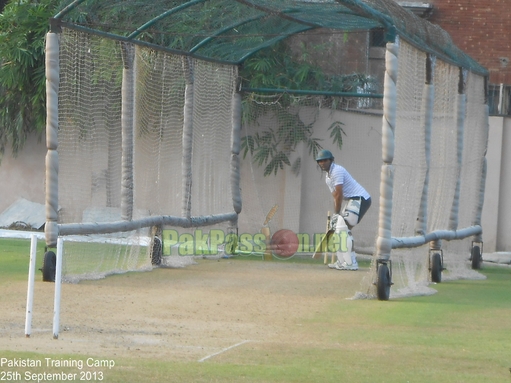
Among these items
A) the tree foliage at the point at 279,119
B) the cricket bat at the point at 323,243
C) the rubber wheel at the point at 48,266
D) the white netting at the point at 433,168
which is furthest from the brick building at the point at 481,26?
the rubber wheel at the point at 48,266

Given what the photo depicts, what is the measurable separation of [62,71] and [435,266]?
17.7ft

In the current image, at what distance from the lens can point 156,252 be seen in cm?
1300

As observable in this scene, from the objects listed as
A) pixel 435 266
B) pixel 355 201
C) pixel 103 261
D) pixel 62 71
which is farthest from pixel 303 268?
pixel 62 71

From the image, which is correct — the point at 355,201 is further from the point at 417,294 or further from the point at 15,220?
the point at 15,220

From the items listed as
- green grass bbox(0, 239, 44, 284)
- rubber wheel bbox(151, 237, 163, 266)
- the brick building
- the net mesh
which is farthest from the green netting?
the brick building

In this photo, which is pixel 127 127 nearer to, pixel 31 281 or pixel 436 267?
pixel 436 267

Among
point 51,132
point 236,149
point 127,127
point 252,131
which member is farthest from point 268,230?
point 51,132

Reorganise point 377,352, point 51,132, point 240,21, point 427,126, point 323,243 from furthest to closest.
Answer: point 323,243, point 240,21, point 427,126, point 51,132, point 377,352

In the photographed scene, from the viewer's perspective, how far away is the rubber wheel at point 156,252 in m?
13.0

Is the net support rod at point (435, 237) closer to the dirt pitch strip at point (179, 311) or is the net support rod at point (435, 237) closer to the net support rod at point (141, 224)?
the dirt pitch strip at point (179, 311)

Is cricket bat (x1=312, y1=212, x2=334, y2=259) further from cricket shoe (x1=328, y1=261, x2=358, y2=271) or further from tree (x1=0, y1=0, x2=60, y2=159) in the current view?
tree (x1=0, y1=0, x2=60, y2=159)

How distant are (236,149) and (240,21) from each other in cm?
245

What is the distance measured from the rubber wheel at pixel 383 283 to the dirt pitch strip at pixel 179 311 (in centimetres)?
43

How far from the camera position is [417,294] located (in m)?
11.0
